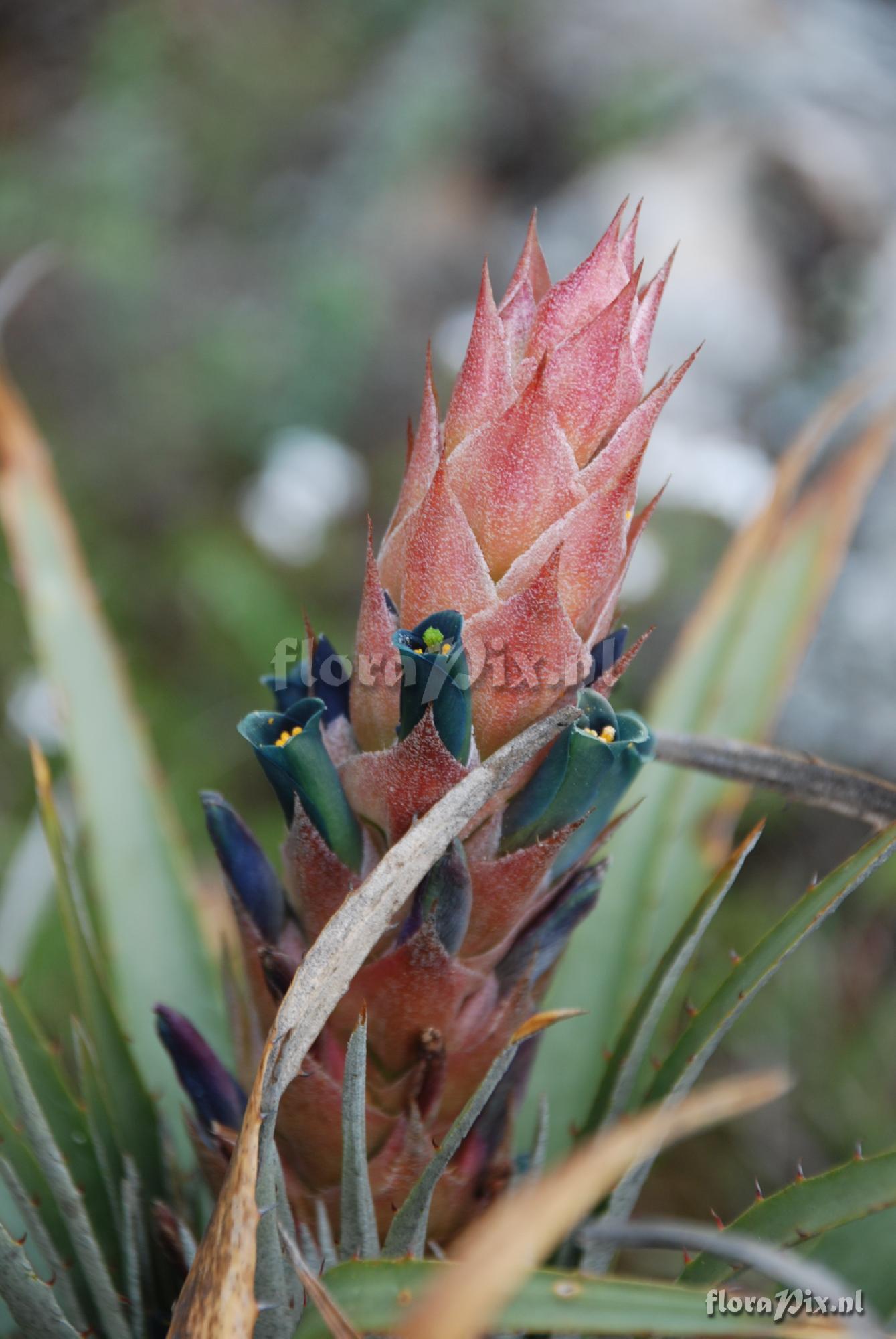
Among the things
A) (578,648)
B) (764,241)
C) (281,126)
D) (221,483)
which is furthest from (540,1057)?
(281,126)

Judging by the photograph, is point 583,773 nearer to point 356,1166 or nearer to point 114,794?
point 356,1166

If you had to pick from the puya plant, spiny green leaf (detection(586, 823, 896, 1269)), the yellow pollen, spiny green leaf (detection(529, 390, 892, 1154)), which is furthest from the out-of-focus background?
the yellow pollen

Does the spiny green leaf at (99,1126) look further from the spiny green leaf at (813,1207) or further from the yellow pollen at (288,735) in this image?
the spiny green leaf at (813,1207)

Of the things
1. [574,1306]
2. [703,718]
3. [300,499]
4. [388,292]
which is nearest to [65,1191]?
[574,1306]

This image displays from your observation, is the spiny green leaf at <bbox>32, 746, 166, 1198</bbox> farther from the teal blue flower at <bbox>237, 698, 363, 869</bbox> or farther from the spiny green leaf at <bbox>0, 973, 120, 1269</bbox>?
the teal blue flower at <bbox>237, 698, 363, 869</bbox>

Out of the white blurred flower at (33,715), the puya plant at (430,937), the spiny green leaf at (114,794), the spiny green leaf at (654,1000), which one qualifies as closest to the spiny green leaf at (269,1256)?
the puya plant at (430,937)

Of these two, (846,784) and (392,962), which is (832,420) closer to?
(846,784)
